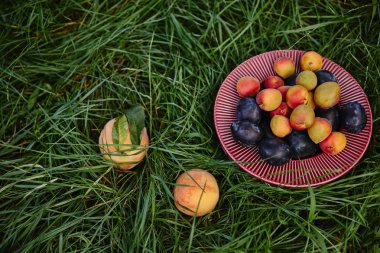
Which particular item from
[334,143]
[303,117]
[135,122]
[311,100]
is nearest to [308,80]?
[311,100]

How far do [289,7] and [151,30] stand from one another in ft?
2.77

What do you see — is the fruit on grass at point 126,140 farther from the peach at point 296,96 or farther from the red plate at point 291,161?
the peach at point 296,96

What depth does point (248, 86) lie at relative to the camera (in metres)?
1.84

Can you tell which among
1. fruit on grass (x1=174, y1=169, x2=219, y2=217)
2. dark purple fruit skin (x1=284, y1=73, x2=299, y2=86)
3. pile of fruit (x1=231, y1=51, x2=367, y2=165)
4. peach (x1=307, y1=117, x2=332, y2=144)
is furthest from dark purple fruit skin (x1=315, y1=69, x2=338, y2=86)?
fruit on grass (x1=174, y1=169, x2=219, y2=217)

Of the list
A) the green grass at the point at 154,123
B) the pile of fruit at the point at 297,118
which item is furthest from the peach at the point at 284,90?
the green grass at the point at 154,123

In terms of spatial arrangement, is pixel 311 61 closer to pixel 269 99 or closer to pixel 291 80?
pixel 291 80

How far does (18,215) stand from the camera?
178 centimetres

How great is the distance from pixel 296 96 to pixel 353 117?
0.91 feet

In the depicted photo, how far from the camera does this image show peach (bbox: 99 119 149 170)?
1774 mm

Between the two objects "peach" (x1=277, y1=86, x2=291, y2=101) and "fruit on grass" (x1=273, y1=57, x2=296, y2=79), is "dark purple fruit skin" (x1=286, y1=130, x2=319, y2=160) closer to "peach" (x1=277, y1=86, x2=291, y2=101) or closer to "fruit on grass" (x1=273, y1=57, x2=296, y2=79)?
"peach" (x1=277, y1=86, x2=291, y2=101)

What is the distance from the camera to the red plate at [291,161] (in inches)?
67.7

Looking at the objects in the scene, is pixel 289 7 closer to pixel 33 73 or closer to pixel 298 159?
pixel 298 159

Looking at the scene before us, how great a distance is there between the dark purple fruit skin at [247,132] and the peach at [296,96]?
0.19 meters

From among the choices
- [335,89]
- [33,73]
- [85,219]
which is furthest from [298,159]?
[33,73]
